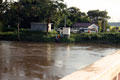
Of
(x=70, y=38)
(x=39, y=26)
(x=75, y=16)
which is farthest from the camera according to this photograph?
(x=75, y=16)

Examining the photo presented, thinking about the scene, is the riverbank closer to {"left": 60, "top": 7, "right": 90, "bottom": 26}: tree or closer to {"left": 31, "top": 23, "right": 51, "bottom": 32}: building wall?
{"left": 31, "top": 23, "right": 51, "bottom": 32}: building wall

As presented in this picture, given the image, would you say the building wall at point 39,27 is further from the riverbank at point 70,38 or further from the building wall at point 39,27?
the riverbank at point 70,38

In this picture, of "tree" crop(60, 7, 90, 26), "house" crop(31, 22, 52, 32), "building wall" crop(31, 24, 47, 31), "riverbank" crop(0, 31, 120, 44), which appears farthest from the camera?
"tree" crop(60, 7, 90, 26)

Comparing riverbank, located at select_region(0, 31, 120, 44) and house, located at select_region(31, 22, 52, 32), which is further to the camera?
house, located at select_region(31, 22, 52, 32)

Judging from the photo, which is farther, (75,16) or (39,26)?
(75,16)

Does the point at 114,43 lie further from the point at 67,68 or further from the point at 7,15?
the point at 67,68

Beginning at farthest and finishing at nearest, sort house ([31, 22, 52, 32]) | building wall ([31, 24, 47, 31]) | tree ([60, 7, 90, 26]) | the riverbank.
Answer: tree ([60, 7, 90, 26]), building wall ([31, 24, 47, 31]), house ([31, 22, 52, 32]), the riverbank

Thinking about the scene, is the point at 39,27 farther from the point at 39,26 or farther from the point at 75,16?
the point at 75,16

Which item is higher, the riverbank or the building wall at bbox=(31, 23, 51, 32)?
the building wall at bbox=(31, 23, 51, 32)

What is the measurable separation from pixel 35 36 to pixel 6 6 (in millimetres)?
5531

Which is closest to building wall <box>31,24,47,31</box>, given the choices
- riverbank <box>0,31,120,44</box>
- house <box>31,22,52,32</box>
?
house <box>31,22,52,32</box>

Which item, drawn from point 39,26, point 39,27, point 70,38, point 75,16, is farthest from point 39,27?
point 75,16

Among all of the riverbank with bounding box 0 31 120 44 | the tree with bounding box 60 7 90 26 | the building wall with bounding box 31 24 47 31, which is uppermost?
the tree with bounding box 60 7 90 26

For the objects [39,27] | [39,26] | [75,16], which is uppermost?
[75,16]
